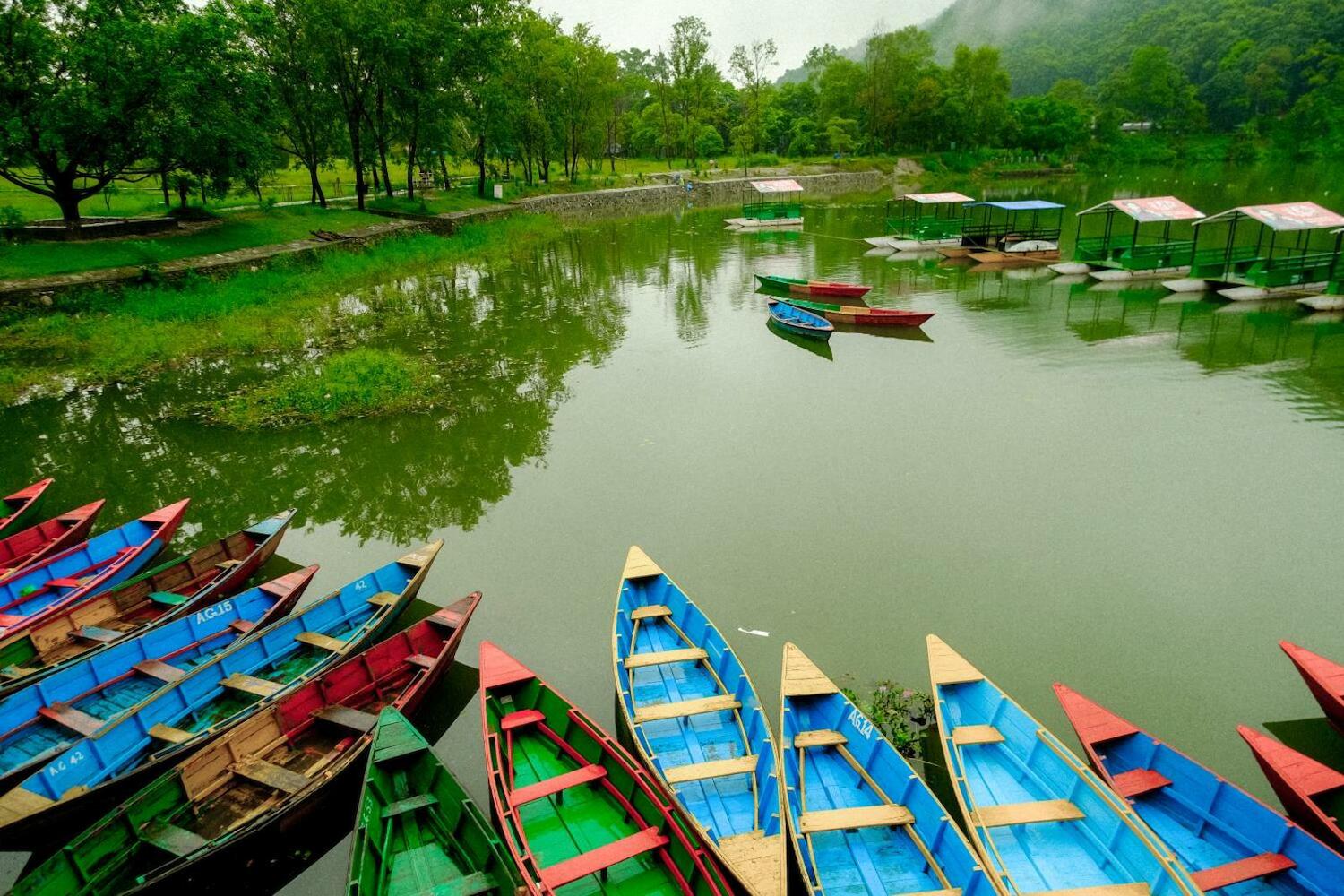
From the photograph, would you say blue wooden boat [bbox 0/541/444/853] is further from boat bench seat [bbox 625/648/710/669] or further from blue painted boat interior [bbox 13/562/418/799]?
boat bench seat [bbox 625/648/710/669]

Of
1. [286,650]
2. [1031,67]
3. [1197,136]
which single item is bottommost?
[286,650]

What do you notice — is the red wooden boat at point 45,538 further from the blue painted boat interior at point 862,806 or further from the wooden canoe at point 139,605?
the blue painted boat interior at point 862,806

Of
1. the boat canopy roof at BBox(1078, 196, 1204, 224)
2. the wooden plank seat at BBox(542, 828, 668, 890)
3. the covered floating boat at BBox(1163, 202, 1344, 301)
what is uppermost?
the boat canopy roof at BBox(1078, 196, 1204, 224)

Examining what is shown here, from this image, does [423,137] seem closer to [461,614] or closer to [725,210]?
[725,210]

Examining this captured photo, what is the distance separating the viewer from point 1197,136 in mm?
98812

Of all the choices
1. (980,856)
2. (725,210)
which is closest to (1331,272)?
(980,856)

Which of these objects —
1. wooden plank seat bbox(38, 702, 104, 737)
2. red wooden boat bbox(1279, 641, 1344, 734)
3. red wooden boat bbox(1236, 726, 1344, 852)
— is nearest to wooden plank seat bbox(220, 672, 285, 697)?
wooden plank seat bbox(38, 702, 104, 737)

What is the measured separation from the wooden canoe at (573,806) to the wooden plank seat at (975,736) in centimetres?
301

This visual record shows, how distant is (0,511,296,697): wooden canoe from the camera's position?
9531 mm

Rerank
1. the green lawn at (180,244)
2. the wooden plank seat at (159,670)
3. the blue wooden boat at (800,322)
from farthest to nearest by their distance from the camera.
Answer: the green lawn at (180,244) → the blue wooden boat at (800,322) → the wooden plank seat at (159,670)

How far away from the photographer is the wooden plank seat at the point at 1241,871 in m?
6.14

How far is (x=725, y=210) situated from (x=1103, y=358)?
46251 mm

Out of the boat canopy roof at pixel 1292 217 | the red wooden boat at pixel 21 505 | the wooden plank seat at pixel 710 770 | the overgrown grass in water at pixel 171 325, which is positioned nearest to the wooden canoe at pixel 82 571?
the red wooden boat at pixel 21 505

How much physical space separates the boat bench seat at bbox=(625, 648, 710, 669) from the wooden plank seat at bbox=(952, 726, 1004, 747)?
2969 mm
